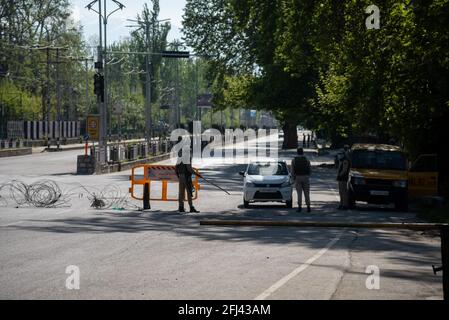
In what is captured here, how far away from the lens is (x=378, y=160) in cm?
2930

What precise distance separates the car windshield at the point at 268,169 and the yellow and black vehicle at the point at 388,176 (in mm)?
2160

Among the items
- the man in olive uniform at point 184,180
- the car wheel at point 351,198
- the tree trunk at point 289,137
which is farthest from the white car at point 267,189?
the tree trunk at point 289,137

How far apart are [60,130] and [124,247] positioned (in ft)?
258

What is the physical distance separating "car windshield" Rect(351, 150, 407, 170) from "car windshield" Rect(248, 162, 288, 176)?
2.23m

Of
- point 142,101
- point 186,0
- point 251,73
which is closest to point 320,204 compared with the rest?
point 251,73

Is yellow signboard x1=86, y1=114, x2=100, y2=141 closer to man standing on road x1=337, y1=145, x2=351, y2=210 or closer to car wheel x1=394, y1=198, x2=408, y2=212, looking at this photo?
man standing on road x1=337, y1=145, x2=351, y2=210

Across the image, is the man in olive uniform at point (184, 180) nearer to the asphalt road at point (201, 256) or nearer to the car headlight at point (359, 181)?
the asphalt road at point (201, 256)

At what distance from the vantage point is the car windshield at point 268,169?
29.0m

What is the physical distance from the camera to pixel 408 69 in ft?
90.9

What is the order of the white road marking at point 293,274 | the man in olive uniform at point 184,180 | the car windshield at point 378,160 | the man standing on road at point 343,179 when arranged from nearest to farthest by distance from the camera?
1. the white road marking at point 293,274
2. the man in olive uniform at point 184,180
3. the man standing on road at point 343,179
4. the car windshield at point 378,160

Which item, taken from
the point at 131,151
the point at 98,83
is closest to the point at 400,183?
the point at 98,83

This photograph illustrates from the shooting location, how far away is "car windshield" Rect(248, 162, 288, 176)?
28969 millimetres

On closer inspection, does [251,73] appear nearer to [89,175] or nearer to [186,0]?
[186,0]

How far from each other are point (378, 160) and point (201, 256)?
1510 centimetres
